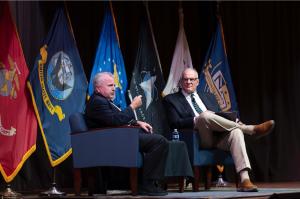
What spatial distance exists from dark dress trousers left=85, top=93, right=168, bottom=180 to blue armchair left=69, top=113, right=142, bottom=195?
77 mm

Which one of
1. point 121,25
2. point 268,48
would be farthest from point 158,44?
point 268,48

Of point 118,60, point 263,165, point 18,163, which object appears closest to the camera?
point 18,163

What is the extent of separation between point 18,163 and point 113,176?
3.17 ft

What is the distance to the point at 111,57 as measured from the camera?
619 cm

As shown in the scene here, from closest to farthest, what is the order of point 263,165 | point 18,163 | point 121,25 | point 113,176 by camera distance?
point 113,176
point 18,163
point 121,25
point 263,165

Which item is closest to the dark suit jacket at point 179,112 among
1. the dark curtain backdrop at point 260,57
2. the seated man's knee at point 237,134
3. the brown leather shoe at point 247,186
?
the seated man's knee at point 237,134

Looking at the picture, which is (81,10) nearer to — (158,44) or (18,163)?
(158,44)

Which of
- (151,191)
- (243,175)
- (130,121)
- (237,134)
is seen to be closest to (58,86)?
(130,121)

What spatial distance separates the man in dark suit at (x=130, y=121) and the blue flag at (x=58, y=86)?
0.82 meters

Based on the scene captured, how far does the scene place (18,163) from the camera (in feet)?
17.9

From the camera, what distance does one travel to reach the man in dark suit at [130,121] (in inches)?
184

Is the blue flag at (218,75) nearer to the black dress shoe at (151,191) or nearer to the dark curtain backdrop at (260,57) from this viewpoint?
the dark curtain backdrop at (260,57)

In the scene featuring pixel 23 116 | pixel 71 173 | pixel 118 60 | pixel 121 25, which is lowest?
pixel 71 173

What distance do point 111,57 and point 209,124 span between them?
1510 millimetres
